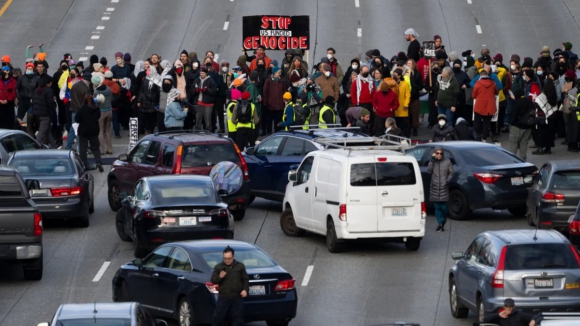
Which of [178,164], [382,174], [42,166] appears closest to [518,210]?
[382,174]

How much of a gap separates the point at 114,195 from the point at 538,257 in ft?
43.5

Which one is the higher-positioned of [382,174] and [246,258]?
[382,174]

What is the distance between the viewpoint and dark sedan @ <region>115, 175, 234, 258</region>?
2462 cm

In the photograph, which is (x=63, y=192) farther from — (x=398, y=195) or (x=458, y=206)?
(x=458, y=206)

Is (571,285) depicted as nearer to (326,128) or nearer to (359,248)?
Answer: (359,248)

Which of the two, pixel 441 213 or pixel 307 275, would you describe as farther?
pixel 441 213

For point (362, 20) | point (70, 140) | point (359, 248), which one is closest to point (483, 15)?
point (362, 20)

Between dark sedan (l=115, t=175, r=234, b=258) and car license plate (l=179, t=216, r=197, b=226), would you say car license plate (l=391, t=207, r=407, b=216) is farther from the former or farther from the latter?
car license plate (l=179, t=216, r=197, b=226)

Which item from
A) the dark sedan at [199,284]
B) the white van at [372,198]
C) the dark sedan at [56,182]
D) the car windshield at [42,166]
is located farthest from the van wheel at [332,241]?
the car windshield at [42,166]

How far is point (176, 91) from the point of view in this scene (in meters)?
34.9

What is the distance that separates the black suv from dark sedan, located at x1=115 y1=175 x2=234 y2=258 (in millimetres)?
2515

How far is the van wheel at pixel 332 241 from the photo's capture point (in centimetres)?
2552

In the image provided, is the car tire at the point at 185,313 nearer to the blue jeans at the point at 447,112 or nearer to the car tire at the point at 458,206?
the car tire at the point at 458,206

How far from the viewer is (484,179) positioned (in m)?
28.0
